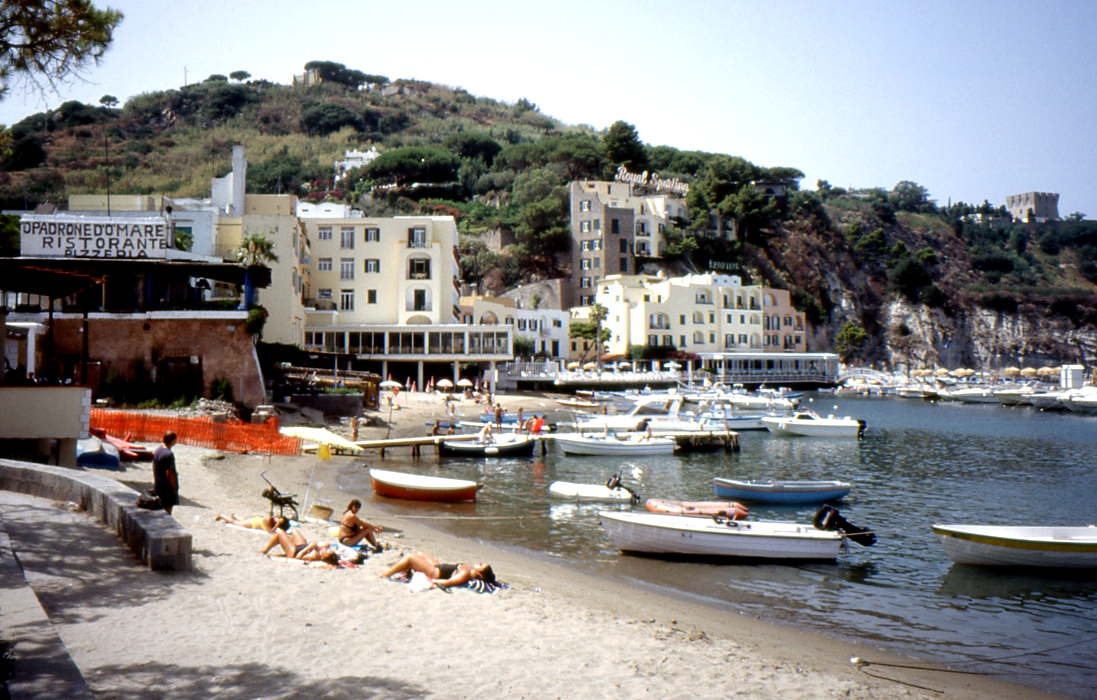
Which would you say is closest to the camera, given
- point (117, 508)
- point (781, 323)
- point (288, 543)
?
point (117, 508)

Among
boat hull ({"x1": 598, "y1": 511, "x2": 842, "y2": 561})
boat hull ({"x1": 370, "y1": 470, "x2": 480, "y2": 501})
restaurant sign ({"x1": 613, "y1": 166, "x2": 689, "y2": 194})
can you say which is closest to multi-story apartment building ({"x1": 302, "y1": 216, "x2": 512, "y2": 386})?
boat hull ({"x1": 370, "y1": 470, "x2": 480, "y2": 501})

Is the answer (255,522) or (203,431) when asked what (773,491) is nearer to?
(255,522)

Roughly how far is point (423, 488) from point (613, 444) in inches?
591

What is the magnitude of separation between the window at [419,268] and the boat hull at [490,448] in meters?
36.9

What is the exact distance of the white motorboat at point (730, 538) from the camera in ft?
60.0

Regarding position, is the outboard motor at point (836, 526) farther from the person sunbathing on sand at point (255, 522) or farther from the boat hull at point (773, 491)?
the person sunbathing on sand at point (255, 522)

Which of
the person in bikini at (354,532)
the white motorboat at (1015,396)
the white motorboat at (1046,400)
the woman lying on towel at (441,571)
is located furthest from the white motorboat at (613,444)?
the white motorboat at (1015,396)

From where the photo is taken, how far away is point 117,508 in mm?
11719

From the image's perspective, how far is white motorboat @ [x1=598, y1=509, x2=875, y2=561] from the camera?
1828 cm

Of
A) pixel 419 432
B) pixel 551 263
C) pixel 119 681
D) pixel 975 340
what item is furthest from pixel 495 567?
pixel 975 340

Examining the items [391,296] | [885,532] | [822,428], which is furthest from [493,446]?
[391,296]

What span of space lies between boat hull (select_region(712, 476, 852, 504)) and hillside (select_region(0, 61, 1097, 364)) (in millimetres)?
82983

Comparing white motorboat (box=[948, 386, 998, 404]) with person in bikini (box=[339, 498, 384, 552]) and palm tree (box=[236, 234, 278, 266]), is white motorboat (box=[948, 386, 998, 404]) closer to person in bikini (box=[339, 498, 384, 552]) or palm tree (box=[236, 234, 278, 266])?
palm tree (box=[236, 234, 278, 266])

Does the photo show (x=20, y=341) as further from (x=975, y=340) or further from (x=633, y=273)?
(x=975, y=340)
